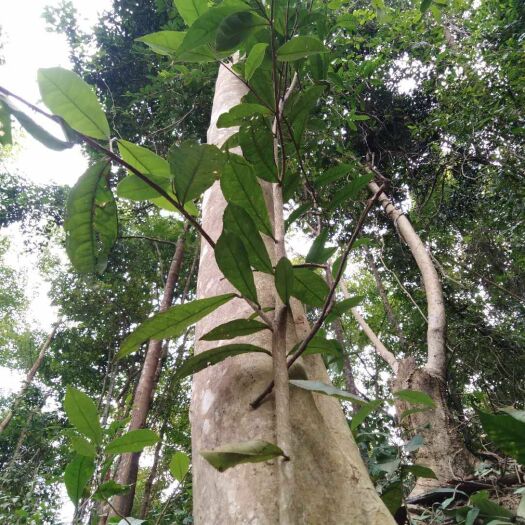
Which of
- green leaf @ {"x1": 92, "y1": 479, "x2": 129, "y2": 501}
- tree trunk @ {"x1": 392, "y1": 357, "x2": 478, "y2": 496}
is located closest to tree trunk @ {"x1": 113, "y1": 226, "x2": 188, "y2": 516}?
tree trunk @ {"x1": 392, "y1": 357, "x2": 478, "y2": 496}

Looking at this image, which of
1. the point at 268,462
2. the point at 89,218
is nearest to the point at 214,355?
the point at 268,462

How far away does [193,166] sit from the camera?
52cm

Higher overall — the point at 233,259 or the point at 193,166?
the point at 193,166

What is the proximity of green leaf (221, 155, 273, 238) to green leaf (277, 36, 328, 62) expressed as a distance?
193 millimetres

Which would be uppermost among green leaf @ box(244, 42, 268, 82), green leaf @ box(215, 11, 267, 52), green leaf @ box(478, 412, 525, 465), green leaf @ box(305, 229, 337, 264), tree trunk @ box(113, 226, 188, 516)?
tree trunk @ box(113, 226, 188, 516)

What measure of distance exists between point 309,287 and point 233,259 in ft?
0.59

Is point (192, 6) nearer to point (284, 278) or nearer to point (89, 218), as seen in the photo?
point (89, 218)

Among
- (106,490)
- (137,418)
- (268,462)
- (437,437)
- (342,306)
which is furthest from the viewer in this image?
(137,418)

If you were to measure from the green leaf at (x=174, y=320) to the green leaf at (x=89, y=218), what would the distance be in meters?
0.16

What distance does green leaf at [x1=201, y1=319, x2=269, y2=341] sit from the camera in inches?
20.2

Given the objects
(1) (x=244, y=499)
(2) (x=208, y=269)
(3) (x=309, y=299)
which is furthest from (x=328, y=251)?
(1) (x=244, y=499)

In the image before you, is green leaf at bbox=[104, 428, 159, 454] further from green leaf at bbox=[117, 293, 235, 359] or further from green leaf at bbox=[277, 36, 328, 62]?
green leaf at bbox=[277, 36, 328, 62]

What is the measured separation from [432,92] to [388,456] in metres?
4.79

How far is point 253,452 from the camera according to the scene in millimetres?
329
